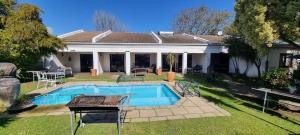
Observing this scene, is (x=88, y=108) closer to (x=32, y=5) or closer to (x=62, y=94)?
(x=62, y=94)

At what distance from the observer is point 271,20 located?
8703 millimetres

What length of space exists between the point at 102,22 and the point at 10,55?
29.2 meters

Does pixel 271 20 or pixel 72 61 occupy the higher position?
pixel 271 20

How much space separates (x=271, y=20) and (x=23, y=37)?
15.3m

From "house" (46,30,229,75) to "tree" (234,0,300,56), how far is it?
907cm

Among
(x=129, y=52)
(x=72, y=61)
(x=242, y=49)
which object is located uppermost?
(x=242, y=49)

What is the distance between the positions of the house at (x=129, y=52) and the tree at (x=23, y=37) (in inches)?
143

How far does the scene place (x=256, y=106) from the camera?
7.78 meters

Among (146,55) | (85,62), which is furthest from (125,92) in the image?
(85,62)

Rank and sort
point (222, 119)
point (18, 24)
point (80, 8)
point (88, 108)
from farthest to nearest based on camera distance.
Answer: point (80, 8)
point (18, 24)
point (222, 119)
point (88, 108)

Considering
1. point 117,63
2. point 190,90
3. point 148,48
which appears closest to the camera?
point 190,90

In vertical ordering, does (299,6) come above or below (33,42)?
above

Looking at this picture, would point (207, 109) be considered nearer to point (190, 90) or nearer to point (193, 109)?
point (193, 109)

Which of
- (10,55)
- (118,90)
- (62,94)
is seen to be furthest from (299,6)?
(10,55)
